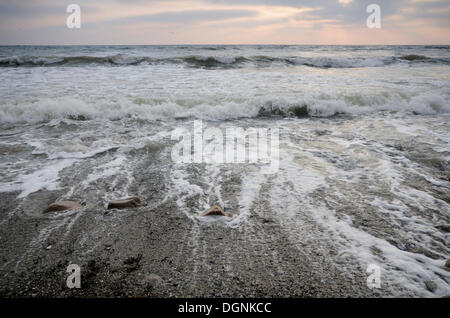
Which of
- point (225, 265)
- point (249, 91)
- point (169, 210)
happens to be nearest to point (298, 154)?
point (169, 210)

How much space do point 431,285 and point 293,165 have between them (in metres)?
2.28

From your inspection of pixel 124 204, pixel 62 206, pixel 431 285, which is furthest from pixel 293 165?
pixel 62 206

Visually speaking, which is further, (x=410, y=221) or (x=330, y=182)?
(x=330, y=182)

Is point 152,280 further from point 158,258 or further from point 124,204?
point 124,204

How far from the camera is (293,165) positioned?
3.90m

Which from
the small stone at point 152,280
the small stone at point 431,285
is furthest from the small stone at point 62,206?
the small stone at point 431,285

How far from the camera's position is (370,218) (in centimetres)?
261

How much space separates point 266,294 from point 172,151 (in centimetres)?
317

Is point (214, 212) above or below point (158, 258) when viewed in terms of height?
above

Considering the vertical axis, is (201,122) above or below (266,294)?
above

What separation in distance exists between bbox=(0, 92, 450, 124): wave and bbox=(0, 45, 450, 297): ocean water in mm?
35

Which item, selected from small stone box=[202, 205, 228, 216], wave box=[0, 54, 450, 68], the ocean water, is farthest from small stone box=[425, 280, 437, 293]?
wave box=[0, 54, 450, 68]

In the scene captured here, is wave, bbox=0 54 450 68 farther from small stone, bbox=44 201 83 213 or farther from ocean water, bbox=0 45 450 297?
small stone, bbox=44 201 83 213
